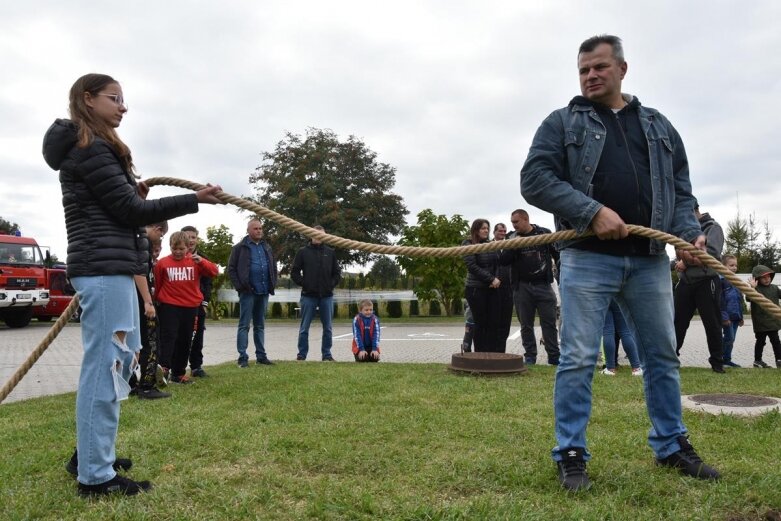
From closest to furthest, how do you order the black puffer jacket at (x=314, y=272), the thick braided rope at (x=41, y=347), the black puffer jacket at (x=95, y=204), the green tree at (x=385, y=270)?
the black puffer jacket at (x=95, y=204) → the thick braided rope at (x=41, y=347) → the black puffer jacket at (x=314, y=272) → the green tree at (x=385, y=270)

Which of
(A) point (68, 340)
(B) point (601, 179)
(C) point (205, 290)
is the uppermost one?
(B) point (601, 179)

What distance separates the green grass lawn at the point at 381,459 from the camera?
295 centimetres

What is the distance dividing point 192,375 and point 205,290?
1.13 m

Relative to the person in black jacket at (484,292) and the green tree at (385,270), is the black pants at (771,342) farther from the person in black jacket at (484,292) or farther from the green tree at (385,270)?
the green tree at (385,270)

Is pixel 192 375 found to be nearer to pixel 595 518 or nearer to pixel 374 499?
pixel 374 499

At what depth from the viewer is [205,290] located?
8.41 m

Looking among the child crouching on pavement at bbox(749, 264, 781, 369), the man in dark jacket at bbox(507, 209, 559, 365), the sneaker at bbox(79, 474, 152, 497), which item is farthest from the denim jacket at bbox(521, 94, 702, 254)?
the child crouching on pavement at bbox(749, 264, 781, 369)

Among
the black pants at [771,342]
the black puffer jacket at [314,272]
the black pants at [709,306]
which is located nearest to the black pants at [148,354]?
the black puffer jacket at [314,272]

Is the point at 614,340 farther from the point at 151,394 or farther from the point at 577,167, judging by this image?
the point at 151,394

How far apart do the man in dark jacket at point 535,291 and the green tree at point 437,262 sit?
14856 mm

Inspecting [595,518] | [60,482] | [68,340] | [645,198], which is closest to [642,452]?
[595,518]

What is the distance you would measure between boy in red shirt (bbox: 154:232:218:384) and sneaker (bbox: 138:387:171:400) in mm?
742

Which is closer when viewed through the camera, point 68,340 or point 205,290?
point 205,290

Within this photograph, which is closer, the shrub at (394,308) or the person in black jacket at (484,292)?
the person in black jacket at (484,292)
